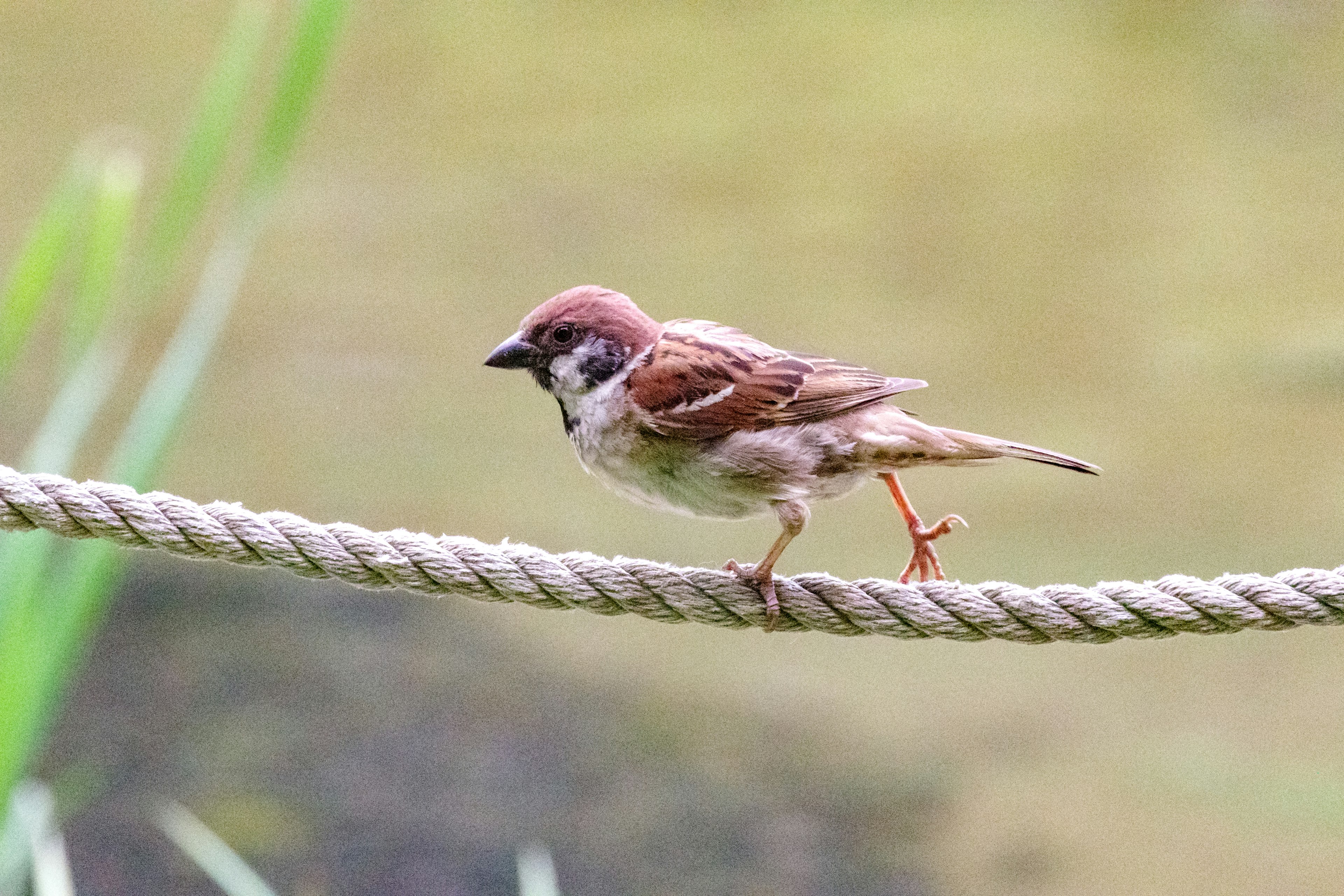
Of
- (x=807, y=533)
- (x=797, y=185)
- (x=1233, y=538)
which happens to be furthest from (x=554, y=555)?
(x=797, y=185)

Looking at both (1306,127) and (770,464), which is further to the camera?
(1306,127)

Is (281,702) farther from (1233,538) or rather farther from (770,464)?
(1233,538)

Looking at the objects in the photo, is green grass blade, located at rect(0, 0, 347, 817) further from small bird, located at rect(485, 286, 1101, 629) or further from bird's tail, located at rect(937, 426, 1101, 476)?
bird's tail, located at rect(937, 426, 1101, 476)

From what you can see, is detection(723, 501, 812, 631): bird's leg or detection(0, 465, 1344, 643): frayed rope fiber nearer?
detection(0, 465, 1344, 643): frayed rope fiber

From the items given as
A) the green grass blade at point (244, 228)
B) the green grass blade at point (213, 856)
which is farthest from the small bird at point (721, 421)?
the green grass blade at point (213, 856)

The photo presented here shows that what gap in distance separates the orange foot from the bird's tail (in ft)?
0.49

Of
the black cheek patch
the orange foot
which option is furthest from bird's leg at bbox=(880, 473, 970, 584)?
the black cheek patch

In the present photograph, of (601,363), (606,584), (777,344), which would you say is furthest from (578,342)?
(777,344)

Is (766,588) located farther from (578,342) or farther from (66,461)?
(66,461)

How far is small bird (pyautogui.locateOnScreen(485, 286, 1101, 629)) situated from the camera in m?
2.30

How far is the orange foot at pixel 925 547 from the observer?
2.39 m

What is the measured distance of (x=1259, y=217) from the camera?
6.76 m

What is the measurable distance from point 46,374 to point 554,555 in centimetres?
497

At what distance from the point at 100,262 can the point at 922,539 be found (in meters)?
1.44
